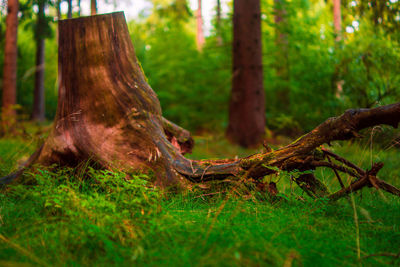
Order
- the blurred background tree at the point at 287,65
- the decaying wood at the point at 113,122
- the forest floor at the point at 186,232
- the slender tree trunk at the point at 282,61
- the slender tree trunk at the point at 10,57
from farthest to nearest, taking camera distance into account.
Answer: the slender tree trunk at the point at 282,61 → the slender tree trunk at the point at 10,57 → the blurred background tree at the point at 287,65 → the decaying wood at the point at 113,122 → the forest floor at the point at 186,232

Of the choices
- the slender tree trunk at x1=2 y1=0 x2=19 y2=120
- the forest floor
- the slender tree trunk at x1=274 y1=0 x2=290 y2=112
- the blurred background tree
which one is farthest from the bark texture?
the slender tree trunk at x1=274 y1=0 x2=290 y2=112

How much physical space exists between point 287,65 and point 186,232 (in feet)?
31.4

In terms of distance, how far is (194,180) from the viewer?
328 centimetres

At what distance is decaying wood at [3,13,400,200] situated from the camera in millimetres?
3230

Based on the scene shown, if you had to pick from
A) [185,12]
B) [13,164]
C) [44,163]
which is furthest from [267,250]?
[185,12]

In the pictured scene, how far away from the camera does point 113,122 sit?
3.46 metres

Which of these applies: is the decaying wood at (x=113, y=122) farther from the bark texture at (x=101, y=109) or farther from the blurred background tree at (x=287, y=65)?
the blurred background tree at (x=287, y=65)

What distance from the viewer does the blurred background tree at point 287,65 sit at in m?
7.01

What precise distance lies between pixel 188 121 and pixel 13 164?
1104 cm

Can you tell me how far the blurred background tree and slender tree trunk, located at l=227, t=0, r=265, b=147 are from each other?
669mm

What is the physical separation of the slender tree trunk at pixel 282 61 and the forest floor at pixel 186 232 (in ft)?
27.8

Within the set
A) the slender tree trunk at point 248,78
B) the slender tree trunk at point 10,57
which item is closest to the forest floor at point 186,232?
the slender tree trunk at point 248,78

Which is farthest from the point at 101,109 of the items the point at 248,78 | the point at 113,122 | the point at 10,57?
the point at 10,57

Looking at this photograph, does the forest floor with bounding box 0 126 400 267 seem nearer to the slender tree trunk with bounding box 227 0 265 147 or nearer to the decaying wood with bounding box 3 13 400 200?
the decaying wood with bounding box 3 13 400 200
